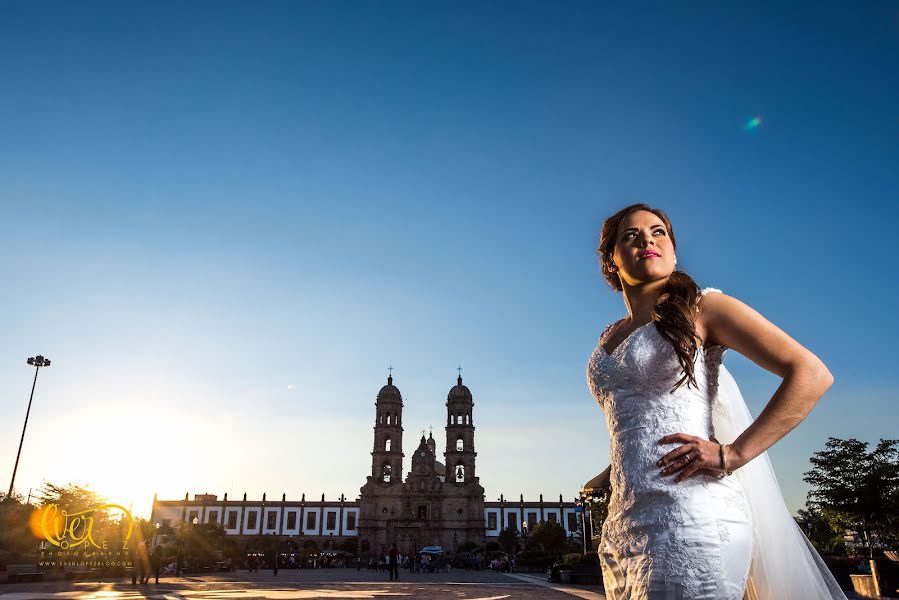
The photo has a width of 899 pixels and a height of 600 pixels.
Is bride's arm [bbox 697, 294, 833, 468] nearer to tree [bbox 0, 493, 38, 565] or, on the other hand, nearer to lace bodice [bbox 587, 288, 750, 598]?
lace bodice [bbox 587, 288, 750, 598]

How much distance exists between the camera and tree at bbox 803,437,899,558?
2475cm

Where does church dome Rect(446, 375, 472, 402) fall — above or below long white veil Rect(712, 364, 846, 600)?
above

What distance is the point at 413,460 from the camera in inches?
2736

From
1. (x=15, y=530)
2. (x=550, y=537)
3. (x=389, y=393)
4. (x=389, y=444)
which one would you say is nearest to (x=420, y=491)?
(x=389, y=444)

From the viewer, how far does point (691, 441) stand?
151cm

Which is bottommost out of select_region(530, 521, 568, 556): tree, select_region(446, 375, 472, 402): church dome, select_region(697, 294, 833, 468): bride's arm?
select_region(530, 521, 568, 556): tree

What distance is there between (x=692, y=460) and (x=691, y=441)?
0.05 m

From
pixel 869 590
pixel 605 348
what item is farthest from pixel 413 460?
pixel 605 348

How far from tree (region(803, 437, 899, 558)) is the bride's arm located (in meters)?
29.5

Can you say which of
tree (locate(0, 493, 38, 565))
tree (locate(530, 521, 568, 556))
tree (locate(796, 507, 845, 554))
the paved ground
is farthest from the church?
the paved ground

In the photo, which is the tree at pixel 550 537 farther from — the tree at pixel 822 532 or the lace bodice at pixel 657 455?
the lace bodice at pixel 657 455

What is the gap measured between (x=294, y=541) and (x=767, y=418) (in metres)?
80.8

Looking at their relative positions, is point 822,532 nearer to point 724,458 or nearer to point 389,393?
point 389,393

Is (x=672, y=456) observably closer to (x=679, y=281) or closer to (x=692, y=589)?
(x=692, y=589)
